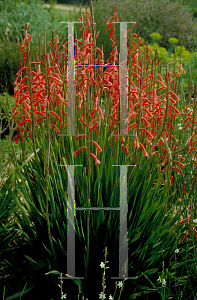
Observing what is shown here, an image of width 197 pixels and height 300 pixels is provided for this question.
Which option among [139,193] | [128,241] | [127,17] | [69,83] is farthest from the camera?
[127,17]

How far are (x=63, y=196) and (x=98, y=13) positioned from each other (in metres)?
7.27

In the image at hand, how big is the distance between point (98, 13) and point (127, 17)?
0.76 m

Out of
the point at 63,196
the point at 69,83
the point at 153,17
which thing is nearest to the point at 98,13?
the point at 153,17

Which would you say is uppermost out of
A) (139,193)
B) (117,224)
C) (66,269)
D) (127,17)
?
(127,17)

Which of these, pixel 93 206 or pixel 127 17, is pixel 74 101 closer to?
pixel 93 206

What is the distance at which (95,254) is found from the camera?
1.56m

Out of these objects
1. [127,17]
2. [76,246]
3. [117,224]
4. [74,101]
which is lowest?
[76,246]

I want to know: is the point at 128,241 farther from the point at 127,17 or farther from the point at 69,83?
the point at 127,17

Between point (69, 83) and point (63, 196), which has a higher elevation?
point (69, 83)

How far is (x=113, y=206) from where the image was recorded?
1563mm

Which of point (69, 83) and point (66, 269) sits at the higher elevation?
point (69, 83)

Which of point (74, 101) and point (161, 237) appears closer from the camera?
point (161, 237)

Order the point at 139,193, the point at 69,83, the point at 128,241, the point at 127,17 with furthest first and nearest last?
1. the point at 127,17
2. the point at 69,83
3. the point at 139,193
4. the point at 128,241

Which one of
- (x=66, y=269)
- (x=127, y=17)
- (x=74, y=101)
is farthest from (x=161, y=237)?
(x=127, y=17)
